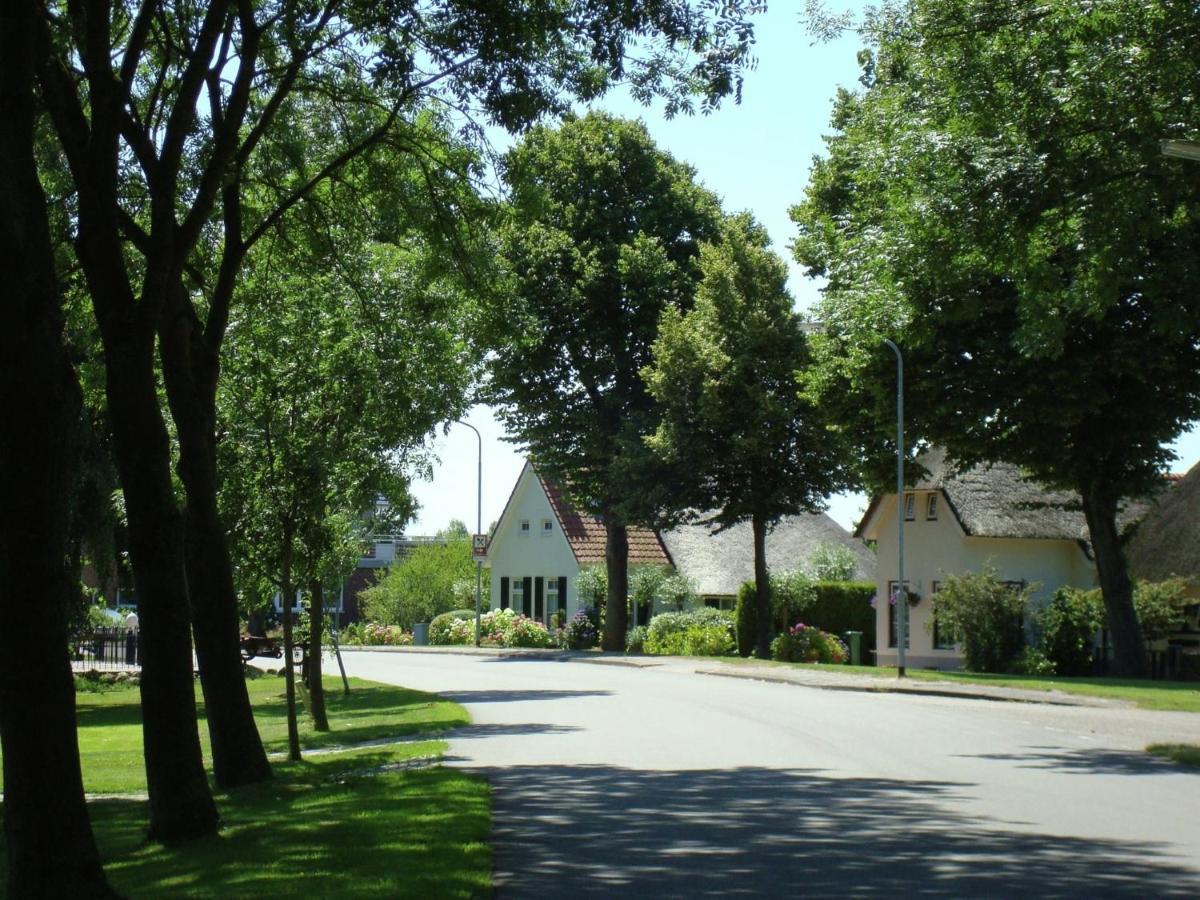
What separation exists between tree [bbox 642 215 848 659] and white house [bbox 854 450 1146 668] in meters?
3.85

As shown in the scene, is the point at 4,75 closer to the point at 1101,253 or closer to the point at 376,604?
the point at 1101,253

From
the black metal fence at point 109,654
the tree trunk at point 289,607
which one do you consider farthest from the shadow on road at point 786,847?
the black metal fence at point 109,654

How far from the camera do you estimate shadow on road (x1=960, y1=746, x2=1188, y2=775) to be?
53.0ft

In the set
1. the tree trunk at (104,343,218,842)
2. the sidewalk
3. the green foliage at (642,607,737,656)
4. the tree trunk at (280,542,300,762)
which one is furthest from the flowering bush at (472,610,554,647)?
the tree trunk at (104,343,218,842)

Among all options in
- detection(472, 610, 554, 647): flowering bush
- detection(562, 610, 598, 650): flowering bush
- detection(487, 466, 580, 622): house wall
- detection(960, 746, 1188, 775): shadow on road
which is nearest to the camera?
detection(960, 746, 1188, 775): shadow on road

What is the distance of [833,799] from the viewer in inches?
534

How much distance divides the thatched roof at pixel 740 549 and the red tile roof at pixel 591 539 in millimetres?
786

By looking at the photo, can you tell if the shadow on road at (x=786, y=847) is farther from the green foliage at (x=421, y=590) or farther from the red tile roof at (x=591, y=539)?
the green foliage at (x=421, y=590)

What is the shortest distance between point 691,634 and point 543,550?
17242 millimetres

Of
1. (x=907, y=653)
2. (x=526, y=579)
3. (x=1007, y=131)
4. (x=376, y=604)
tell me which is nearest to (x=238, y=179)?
(x=1007, y=131)

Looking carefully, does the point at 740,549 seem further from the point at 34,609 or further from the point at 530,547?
the point at 34,609

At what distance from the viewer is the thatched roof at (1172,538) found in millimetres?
42562

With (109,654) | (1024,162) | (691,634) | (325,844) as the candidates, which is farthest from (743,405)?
(325,844)

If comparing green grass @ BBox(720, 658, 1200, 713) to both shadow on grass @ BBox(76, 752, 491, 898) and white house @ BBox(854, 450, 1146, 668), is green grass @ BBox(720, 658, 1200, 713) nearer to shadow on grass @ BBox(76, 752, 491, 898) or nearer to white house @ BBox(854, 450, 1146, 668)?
white house @ BBox(854, 450, 1146, 668)
